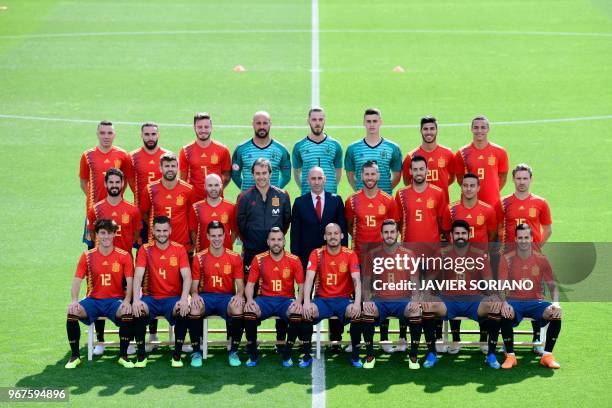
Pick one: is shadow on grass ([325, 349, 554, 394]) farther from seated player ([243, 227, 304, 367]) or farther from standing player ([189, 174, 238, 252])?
standing player ([189, 174, 238, 252])

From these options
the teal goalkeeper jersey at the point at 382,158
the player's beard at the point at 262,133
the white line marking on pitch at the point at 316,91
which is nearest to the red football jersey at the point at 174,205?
the player's beard at the point at 262,133

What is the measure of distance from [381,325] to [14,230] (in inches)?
256

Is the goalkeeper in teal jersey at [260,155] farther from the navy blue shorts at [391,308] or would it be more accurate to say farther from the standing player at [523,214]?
the standing player at [523,214]

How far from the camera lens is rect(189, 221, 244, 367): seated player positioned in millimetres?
12727

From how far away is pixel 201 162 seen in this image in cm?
1434

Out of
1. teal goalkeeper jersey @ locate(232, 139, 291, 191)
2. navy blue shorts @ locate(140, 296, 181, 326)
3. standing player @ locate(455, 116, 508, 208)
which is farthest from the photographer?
standing player @ locate(455, 116, 508, 208)

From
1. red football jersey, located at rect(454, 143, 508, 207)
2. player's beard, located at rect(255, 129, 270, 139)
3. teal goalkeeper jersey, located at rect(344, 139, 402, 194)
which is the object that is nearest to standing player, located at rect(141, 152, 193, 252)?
player's beard, located at rect(255, 129, 270, 139)

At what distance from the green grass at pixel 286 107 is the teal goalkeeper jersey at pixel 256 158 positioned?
7.12 ft

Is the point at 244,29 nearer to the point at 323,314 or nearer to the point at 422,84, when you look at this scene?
the point at 422,84

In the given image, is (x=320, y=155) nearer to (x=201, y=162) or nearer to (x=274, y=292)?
(x=201, y=162)

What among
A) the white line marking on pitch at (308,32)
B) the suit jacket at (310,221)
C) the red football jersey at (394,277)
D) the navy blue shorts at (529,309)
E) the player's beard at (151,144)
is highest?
the white line marking on pitch at (308,32)

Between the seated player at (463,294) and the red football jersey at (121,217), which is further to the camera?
the red football jersey at (121,217)

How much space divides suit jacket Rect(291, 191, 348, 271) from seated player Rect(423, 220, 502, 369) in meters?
1.16

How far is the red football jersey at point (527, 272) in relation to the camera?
1290 centimetres
